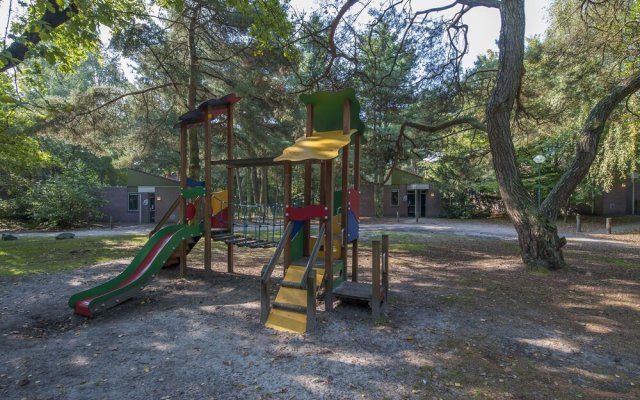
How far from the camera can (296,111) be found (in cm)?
1264

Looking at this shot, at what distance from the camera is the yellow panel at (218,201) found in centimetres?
732

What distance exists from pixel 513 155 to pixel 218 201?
6484 millimetres

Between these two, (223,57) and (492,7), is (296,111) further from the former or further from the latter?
(492,7)

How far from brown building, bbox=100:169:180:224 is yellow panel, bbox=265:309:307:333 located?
21013mm

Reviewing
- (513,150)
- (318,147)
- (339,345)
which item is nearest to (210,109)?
(318,147)

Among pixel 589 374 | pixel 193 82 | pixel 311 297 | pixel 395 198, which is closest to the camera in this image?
pixel 589 374

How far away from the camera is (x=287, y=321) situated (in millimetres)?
4387

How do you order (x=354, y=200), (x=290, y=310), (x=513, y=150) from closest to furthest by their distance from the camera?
(x=290, y=310) → (x=354, y=200) → (x=513, y=150)

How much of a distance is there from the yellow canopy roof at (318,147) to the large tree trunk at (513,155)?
4188mm

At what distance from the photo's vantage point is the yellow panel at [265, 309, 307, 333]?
4.27 meters

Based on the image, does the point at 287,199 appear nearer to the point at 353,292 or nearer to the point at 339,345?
the point at 353,292

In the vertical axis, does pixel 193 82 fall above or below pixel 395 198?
above

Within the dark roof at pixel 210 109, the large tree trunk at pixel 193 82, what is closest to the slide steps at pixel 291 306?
the dark roof at pixel 210 109

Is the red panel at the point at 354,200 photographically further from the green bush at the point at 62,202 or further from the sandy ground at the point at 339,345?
the green bush at the point at 62,202
